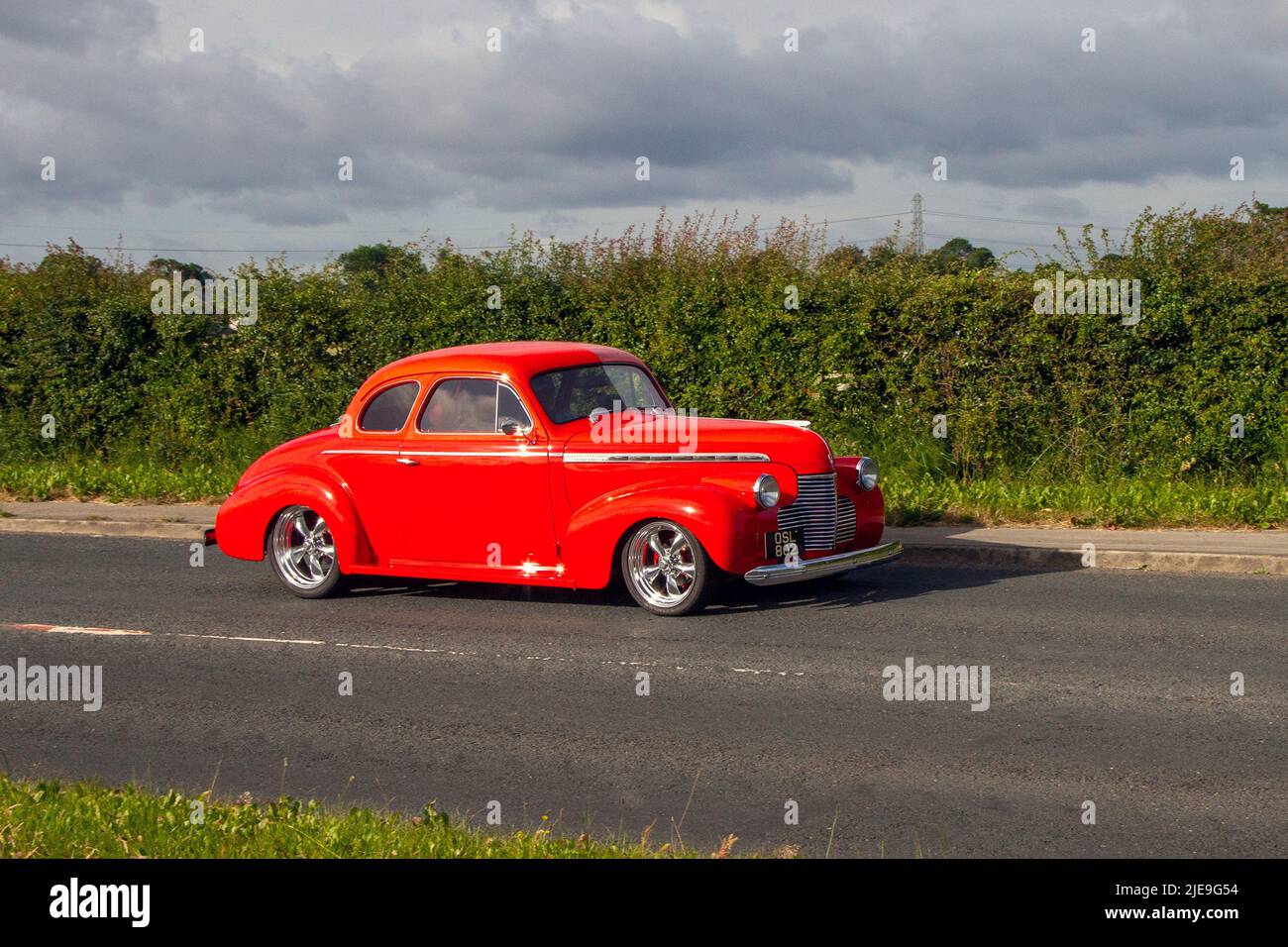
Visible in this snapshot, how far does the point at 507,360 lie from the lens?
37.3 ft

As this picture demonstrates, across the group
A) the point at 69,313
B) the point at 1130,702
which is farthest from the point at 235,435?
the point at 1130,702

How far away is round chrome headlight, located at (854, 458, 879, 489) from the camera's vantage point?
1148 centimetres

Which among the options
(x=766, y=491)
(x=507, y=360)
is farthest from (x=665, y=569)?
(x=507, y=360)

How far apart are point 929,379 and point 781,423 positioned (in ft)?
18.6

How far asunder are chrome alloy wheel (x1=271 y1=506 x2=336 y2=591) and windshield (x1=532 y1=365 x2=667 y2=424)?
7.36 feet

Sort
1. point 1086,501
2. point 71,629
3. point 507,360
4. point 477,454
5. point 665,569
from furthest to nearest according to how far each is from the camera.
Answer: point 1086,501, point 507,360, point 477,454, point 71,629, point 665,569

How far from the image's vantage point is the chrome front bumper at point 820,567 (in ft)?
33.5

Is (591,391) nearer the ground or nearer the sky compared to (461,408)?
nearer the sky

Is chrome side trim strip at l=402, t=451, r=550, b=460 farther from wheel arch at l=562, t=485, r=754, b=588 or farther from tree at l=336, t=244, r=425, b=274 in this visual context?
tree at l=336, t=244, r=425, b=274

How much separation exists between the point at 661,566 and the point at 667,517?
1.58 feet

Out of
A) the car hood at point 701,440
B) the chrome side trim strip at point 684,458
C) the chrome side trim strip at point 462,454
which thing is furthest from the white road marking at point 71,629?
the chrome side trim strip at point 684,458

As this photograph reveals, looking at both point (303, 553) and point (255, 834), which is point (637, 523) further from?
point (255, 834)

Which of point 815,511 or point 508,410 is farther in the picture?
point 508,410

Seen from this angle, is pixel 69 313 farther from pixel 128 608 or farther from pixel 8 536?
pixel 128 608
